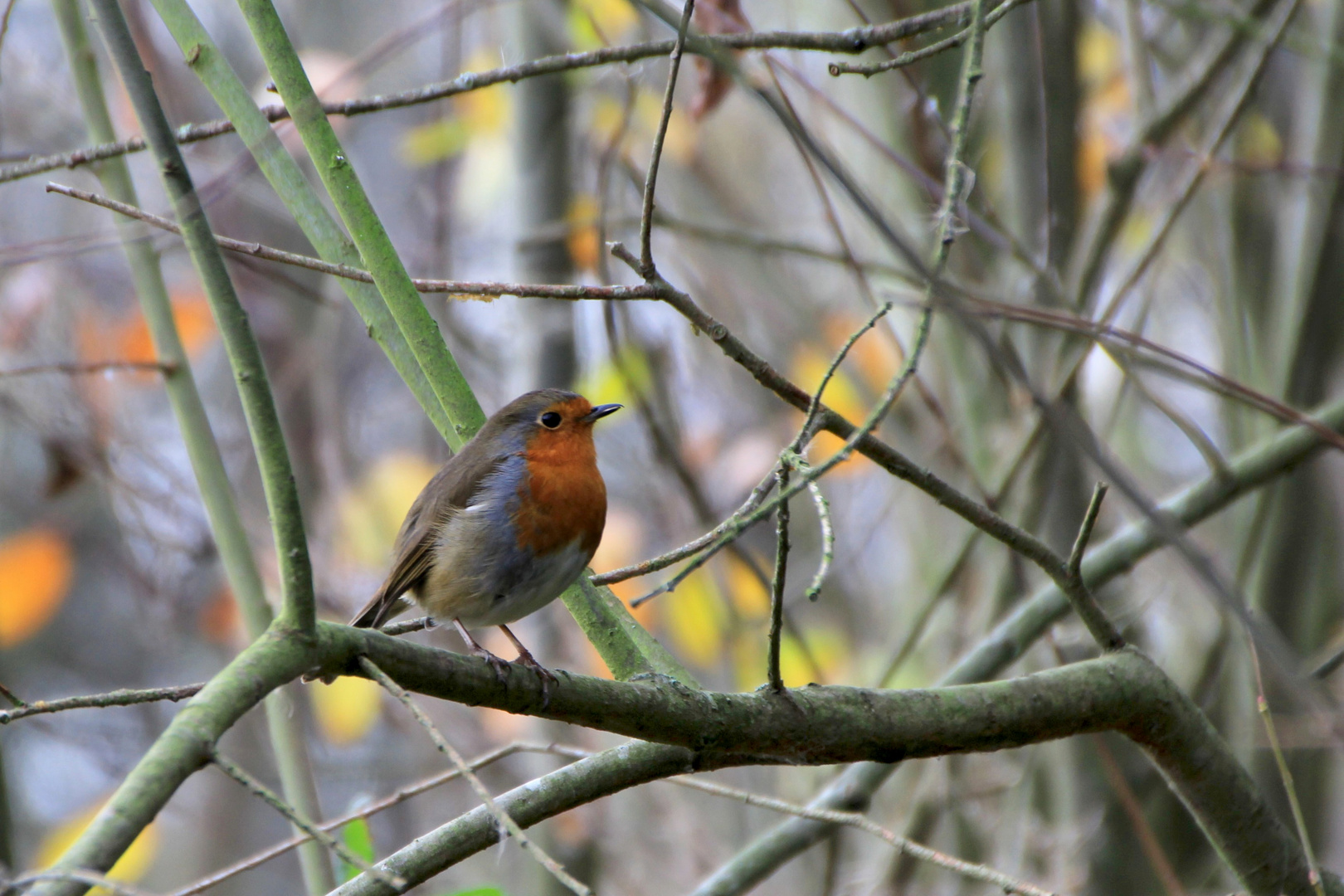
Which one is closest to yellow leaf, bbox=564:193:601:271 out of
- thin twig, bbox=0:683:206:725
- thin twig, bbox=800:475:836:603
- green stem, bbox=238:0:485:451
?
green stem, bbox=238:0:485:451

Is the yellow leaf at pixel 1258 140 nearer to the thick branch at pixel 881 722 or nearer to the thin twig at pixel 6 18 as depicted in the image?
the thick branch at pixel 881 722

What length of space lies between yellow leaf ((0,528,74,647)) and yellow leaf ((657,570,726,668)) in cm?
508

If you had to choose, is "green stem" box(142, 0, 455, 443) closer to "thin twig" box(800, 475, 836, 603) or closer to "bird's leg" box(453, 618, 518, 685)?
"bird's leg" box(453, 618, 518, 685)

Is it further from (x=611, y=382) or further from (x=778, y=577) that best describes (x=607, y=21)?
(x=778, y=577)

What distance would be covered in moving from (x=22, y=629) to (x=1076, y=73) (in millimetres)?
8447

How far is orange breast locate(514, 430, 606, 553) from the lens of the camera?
2.99 m

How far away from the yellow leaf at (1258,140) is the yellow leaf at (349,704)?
4.85 m

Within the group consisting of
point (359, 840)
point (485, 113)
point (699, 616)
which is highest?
point (485, 113)

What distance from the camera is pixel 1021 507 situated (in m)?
4.23

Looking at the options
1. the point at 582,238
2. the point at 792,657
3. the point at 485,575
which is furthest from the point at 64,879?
the point at 792,657

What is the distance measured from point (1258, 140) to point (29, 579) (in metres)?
8.61

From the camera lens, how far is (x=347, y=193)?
2377 millimetres

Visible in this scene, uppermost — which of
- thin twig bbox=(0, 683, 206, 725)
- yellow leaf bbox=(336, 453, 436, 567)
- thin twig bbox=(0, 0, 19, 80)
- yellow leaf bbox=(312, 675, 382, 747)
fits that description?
yellow leaf bbox=(336, 453, 436, 567)

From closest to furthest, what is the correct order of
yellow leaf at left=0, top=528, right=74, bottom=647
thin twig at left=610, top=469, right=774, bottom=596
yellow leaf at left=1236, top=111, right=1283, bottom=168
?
1. thin twig at left=610, top=469, right=774, bottom=596
2. yellow leaf at left=1236, top=111, right=1283, bottom=168
3. yellow leaf at left=0, top=528, right=74, bottom=647
